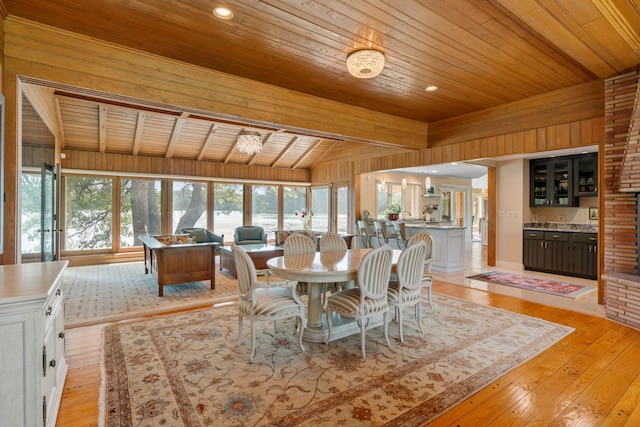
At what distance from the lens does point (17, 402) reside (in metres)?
1.61

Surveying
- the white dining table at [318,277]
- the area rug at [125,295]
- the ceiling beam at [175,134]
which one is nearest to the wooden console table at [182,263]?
the area rug at [125,295]

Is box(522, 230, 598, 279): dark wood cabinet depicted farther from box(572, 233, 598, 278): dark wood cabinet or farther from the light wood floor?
the light wood floor

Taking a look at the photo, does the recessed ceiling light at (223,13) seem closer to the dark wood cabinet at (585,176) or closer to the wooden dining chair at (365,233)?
the wooden dining chair at (365,233)

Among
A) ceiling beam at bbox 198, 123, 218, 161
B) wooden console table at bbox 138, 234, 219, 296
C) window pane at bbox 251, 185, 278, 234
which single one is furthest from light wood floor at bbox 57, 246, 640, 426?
window pane at bbox 251, 185, 278, 234

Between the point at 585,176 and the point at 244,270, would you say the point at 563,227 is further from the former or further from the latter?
the point at 244,270

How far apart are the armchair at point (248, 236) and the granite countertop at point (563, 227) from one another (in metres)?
6.10

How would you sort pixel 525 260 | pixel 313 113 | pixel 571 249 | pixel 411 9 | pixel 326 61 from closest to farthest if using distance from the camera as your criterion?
→ pixel 411 9
pixel 326 61
pixel 313 113
pixel 571 249
pixel 525 260

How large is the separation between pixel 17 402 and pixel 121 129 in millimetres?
7075

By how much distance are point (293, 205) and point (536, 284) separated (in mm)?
7262

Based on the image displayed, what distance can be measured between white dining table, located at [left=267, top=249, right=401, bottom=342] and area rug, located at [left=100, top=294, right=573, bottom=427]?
5.2 inches

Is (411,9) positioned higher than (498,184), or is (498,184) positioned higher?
(411,9)

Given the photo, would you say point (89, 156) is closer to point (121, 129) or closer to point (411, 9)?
point (121, 129)

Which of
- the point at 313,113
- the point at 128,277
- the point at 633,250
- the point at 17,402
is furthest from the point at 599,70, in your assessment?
the point at 128,277

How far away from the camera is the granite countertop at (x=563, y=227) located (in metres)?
6.17
